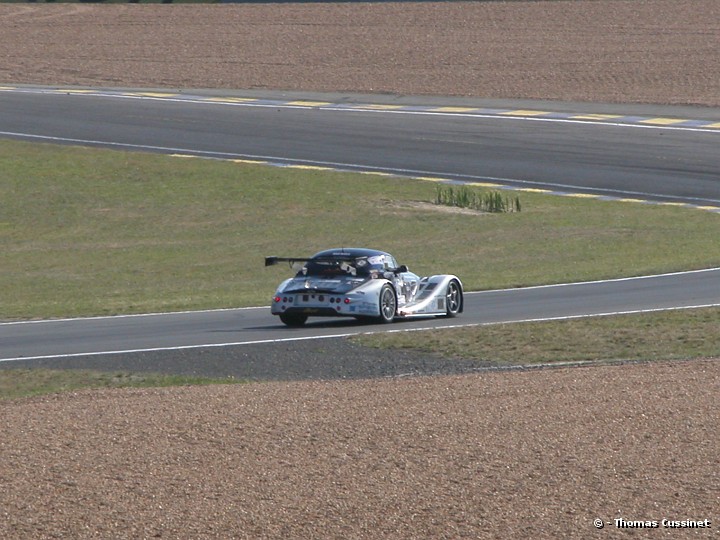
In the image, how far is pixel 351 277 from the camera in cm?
2014

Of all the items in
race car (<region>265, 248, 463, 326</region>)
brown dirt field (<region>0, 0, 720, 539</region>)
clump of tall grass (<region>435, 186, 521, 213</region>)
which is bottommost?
clump of tall grass (<region>435, 186, 521, 213</region>)

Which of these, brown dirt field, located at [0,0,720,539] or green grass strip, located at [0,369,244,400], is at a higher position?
brown dirt field, located at [0,0,720,539]

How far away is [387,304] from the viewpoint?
2031cm

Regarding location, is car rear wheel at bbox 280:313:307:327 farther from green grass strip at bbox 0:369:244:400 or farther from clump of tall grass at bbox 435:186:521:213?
clump of tall grass at bbox 435:186:521:213

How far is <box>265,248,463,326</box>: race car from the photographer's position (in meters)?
19.8

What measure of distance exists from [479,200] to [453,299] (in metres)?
14.8

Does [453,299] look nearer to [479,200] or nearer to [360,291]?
[360,291]

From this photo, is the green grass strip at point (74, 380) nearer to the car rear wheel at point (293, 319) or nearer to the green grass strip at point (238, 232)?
the car rear wheel at point (293, 319)

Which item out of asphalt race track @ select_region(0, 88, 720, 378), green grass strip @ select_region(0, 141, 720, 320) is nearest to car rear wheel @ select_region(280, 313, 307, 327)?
asphalt race track @ select_region(0, 88, 720, 378)

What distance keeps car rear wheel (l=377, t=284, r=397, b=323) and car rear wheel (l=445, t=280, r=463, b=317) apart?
95 centimetres

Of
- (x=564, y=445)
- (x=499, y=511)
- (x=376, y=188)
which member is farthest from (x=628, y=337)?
(x=376, y=188)

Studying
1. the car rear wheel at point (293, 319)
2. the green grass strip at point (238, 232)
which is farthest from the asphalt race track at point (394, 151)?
the green grass strip at point (238, 232)

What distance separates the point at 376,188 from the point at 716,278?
14.5m

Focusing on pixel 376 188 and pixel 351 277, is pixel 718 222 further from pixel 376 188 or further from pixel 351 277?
pixel 351 277
